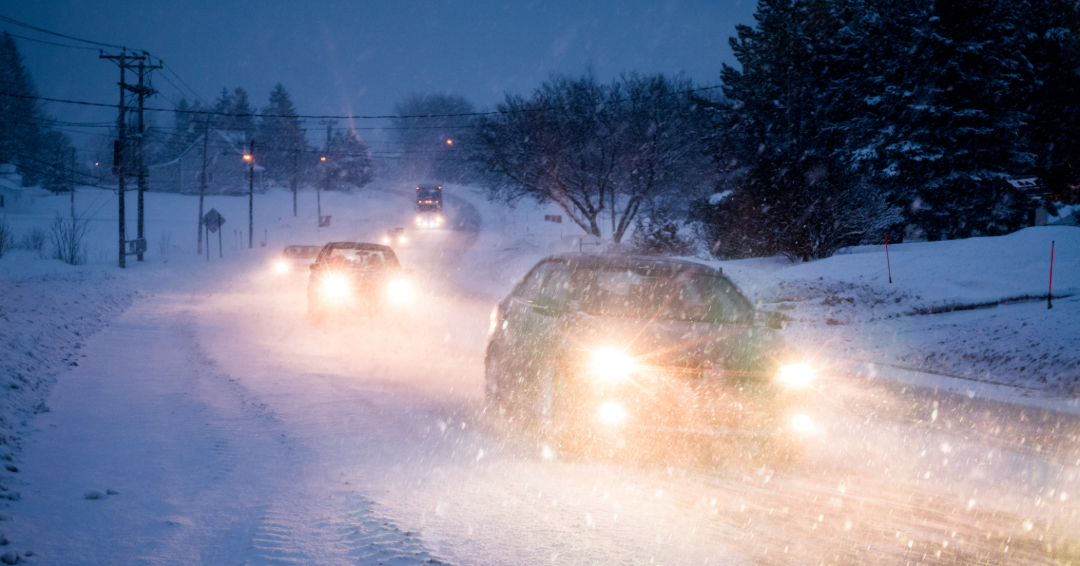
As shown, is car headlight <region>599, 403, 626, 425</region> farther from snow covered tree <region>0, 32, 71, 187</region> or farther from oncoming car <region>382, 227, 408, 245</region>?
snow covered tree <region>0, 32, 71, 187</region>

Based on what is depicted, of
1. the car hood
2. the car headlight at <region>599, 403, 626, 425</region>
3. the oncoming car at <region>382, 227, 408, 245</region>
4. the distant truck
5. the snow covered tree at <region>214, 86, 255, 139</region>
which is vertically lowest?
the car headlight at <region>599, 403, 626, 425</region>

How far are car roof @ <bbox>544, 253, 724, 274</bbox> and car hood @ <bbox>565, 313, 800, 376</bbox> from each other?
862mm

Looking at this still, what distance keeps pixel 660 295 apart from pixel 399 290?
10.0 m

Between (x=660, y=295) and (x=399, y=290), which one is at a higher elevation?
(x=660, y=295)

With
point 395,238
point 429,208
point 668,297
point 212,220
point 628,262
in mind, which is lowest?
point 668,297

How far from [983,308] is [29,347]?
1615cm

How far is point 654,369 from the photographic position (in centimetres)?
564

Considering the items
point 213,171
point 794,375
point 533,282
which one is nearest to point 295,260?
point 533,282

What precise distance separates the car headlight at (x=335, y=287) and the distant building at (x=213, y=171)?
3488 inches

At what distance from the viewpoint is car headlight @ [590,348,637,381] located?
566 cm

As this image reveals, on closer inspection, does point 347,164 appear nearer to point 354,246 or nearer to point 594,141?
point 594,141

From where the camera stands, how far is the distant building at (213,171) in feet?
317

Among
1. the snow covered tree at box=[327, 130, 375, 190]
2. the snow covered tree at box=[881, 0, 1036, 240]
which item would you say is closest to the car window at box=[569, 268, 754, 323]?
the snow covered tree at box=[881, 0, 1036, 240]

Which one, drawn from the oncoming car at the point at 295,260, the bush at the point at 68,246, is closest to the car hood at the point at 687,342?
the oncoming car at the point at 295,260
